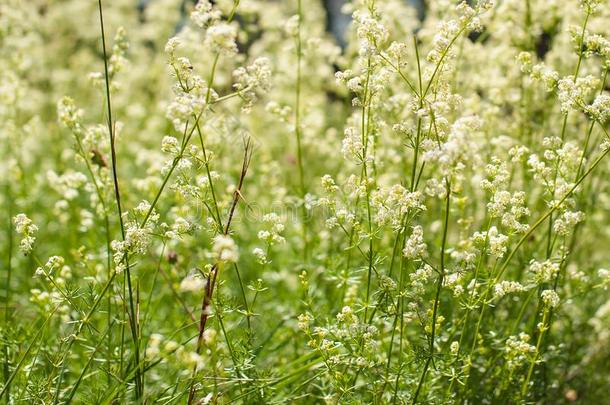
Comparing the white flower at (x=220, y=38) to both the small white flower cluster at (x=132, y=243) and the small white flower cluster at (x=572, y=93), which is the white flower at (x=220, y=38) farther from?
the small white flower cluster at (x=572, y=93)

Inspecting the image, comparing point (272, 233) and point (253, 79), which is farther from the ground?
point (253, 79)

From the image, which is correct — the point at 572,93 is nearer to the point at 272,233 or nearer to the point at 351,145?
the point at 351,145

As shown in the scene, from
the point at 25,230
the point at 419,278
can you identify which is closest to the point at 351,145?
the point at 419,278

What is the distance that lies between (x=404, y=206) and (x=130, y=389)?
1284mm

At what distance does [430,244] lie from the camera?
4.01 meters

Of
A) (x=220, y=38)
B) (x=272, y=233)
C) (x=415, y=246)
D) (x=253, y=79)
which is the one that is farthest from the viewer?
(x=272, y=233)

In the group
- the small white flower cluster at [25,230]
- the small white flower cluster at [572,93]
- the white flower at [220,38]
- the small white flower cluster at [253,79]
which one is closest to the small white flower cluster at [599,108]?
the small white flower cluster at [572,93]

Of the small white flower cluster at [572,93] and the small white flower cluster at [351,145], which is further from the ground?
the small white flower cluster at [572,93]

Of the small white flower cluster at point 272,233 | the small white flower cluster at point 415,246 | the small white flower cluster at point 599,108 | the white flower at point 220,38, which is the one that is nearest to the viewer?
the white flower at point 220,38

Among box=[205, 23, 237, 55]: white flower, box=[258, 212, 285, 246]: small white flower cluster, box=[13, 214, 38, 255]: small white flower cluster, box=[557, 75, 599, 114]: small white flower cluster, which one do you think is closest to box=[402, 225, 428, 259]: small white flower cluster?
box=[258, 212, 285, 246]: small white flower cluster

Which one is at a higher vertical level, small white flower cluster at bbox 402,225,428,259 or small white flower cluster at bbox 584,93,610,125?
small white flower cluster at bbox 584,93,610,125

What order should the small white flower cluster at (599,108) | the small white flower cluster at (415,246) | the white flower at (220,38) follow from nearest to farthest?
the white flower at (220,38)
the small white flower cluster at (415,246)
the small white flower cluster at (599,108)

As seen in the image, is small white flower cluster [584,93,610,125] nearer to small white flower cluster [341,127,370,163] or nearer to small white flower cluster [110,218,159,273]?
small white flower cluster [341,127,370,163]

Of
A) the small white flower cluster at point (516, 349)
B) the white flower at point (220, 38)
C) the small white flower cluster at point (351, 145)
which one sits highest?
the white flower at point (220, 38)
